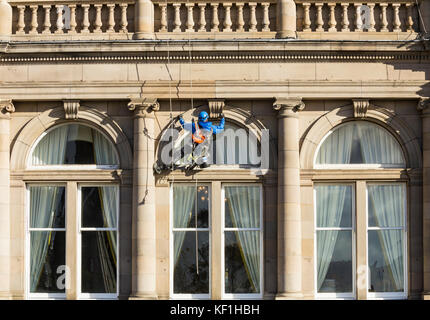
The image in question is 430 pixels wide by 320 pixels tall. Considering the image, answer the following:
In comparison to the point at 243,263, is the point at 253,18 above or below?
above

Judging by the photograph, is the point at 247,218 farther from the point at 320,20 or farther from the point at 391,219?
the point at 320,20

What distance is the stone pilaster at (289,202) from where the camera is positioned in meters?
23.4

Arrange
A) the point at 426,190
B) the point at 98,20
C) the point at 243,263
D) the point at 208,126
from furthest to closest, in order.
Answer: the point at 98,20 → the point at 243,263 → the point at 208,126 → the point at 426,190

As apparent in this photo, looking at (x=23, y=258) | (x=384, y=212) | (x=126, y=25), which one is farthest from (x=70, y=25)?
(x=384, y=212)

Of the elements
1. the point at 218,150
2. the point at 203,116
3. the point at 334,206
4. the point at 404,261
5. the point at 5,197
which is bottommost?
the point at 404,261

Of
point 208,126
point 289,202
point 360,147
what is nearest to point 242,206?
point 289,202

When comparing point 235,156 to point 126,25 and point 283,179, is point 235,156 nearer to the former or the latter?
point 283,179

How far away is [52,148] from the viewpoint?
24406 mm

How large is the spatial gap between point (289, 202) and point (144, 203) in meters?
3.31

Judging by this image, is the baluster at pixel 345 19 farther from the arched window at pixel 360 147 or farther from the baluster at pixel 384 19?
the arched window at pixel 360 147

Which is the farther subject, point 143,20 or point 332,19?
point 332,19

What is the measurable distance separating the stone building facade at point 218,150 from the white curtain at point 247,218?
3cm

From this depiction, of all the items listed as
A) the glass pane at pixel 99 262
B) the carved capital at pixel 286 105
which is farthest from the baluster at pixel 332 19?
the glass pane at pixel 99 262

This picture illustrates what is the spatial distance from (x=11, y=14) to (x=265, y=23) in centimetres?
600
